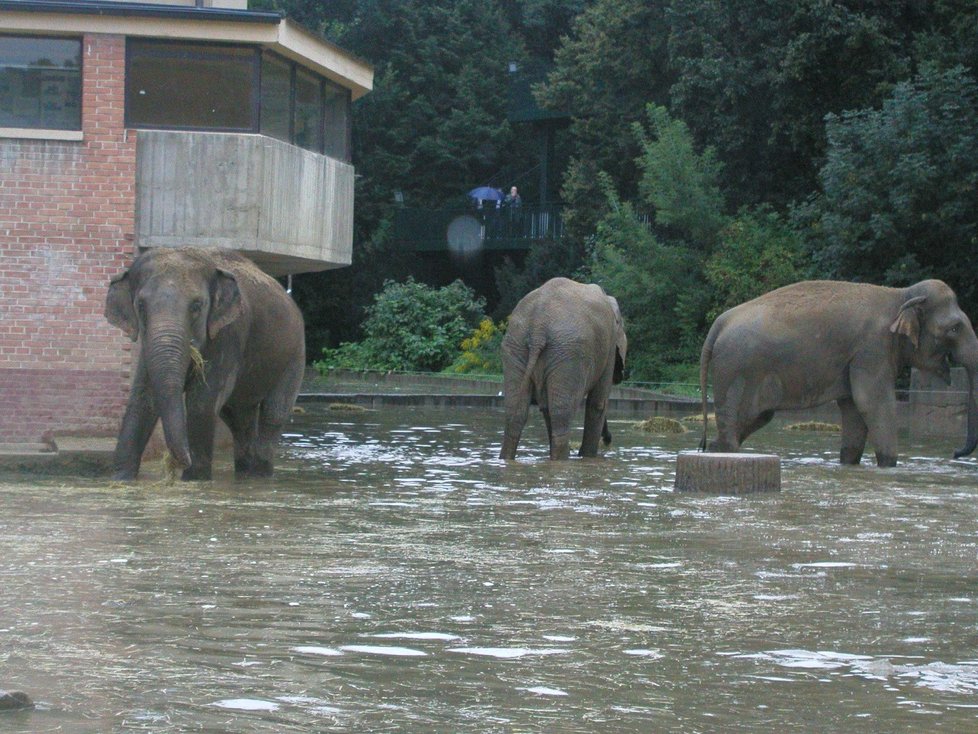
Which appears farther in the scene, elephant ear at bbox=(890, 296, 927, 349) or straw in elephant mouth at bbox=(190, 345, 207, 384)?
elephant ear at bbox=(890, 296, 927, 349)

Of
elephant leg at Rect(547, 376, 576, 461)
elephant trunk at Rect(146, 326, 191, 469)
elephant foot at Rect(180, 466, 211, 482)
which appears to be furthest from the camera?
elephant leg at Rect(547, 376, 576, 461)

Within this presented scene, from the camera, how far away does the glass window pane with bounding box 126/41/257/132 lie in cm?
1694

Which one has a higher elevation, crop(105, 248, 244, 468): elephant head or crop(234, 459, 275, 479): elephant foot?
crop(105, 248, 244, 468): elephant head

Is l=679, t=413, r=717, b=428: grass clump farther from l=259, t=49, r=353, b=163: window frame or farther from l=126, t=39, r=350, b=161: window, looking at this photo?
l=126, t=39, r=350, b=161: window

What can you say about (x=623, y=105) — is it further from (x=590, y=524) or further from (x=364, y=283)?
(x=590, y=524)

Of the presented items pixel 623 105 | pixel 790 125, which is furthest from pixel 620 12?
pixel 790 125

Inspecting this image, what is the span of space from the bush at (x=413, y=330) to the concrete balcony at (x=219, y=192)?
23.9 metres

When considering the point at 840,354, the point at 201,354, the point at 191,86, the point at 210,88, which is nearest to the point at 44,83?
the point at 191,86

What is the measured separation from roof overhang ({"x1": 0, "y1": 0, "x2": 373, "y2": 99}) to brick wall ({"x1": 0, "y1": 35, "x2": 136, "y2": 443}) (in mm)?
203

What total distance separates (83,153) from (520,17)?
1572 inches

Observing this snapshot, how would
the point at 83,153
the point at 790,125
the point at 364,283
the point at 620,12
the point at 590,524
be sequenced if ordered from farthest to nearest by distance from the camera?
the point at 364,283 → the point at 620,12 → the point at 790,125 → the point at 83,153 → the point at 590,524

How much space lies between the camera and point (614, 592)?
27.1 feet

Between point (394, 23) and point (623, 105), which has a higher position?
point (394, 23)

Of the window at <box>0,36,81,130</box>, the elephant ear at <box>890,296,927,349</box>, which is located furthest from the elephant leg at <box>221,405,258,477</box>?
the elephant ear at <box>890,296,927,349</box>
